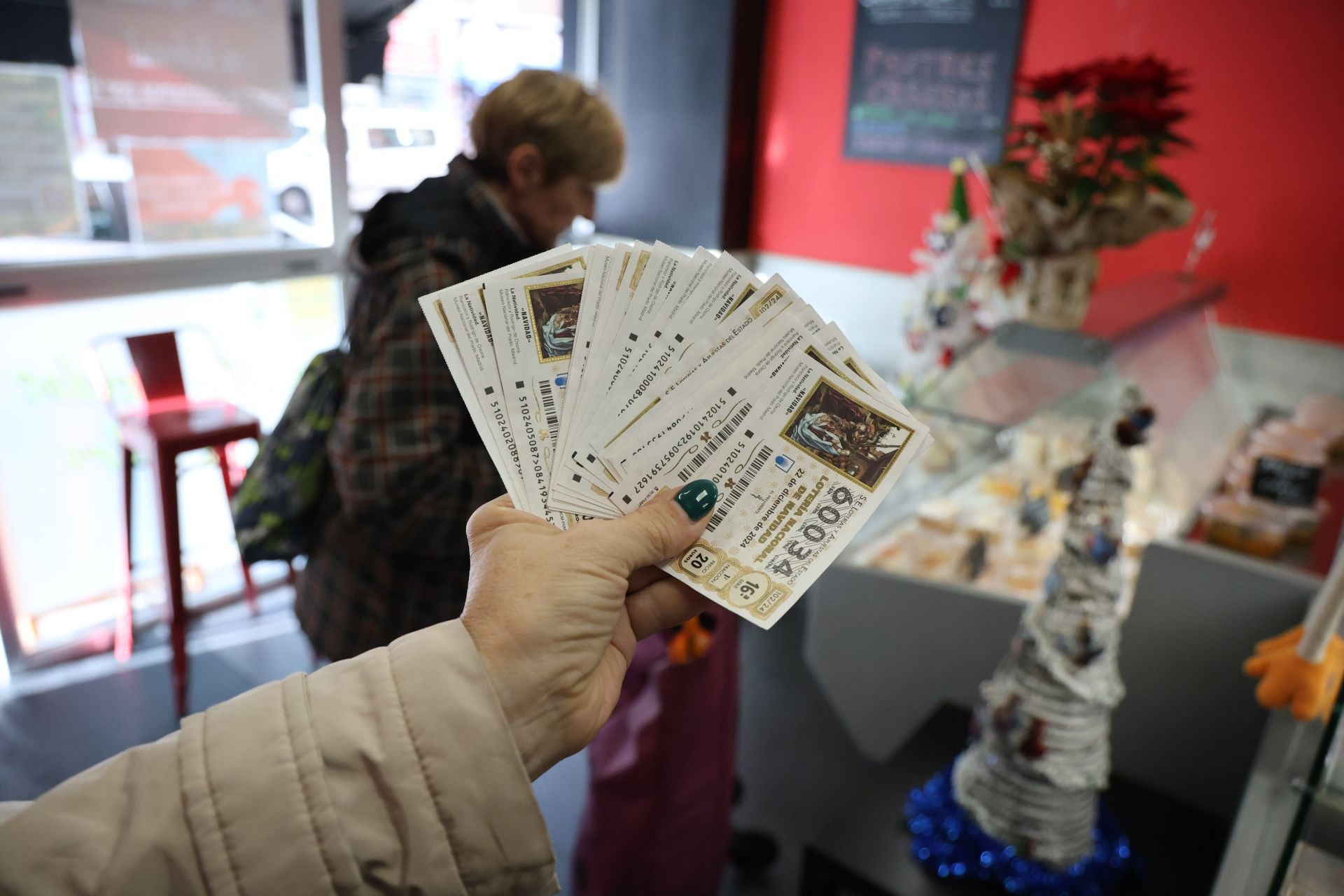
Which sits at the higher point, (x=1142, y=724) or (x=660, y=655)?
(x=660, y=655)

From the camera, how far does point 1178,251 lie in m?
3.21

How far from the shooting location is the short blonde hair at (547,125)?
154 centimetres

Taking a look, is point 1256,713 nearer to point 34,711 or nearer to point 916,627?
point 916,627

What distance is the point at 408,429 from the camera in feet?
4.75

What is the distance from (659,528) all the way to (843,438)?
22 centimetres

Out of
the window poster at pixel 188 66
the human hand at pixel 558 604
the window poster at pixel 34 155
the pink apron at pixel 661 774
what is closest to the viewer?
the human hand at pixel 558 604

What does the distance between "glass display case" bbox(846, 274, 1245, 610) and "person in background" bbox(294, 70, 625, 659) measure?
0.84 meters

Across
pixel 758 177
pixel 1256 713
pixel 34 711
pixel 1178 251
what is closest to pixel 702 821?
pixel 1256 713

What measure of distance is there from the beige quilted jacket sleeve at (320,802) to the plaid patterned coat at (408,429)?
0.76 meters

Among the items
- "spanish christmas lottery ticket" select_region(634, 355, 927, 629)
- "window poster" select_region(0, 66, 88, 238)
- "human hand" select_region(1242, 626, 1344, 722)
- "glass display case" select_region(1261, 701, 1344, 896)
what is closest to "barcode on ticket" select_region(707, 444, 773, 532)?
"spanish christmas lottery ticket" select_region(634, 355, 927, 629)

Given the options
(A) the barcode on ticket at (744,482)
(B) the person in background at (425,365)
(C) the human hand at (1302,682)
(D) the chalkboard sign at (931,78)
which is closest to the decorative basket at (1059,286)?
(C) the human hand at (1302,682)

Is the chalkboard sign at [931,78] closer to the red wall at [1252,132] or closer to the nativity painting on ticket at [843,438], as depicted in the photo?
the red wall at [1252,132]

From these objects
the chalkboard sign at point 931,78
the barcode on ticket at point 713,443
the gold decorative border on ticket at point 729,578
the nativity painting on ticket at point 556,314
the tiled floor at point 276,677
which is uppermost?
the chalkboard sign at point 931,78

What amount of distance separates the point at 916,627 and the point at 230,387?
260 centimetres
